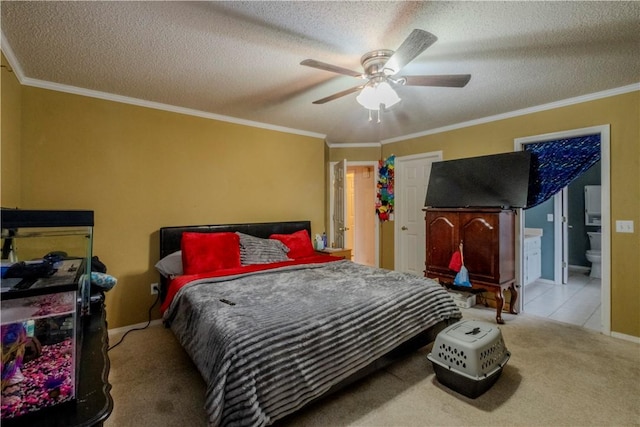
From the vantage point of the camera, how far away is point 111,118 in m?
3.00

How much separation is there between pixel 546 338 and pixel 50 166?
4999 millimetres

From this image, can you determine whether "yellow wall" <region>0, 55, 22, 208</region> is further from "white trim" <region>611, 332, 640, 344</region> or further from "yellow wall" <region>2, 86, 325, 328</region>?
"white trim" <region>611, 332, 640, 344</region>

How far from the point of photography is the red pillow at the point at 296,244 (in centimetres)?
369

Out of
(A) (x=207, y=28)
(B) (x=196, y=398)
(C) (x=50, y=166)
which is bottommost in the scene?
(B) (x=196, y=398)

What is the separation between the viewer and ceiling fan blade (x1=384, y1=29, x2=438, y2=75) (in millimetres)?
1566

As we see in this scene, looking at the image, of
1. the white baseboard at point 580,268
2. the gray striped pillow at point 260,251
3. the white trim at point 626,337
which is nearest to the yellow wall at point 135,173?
the gray striped pillow at point 260,251

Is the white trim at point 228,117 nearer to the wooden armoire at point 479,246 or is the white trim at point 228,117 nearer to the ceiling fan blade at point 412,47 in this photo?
the wooden armoire at point 479,246

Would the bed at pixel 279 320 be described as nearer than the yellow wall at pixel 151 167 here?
Yes

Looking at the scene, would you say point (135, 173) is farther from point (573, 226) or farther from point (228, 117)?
point (573, 226)

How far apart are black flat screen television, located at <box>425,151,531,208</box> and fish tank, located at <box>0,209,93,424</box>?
375 cm

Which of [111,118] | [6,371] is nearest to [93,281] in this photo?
[6,371]

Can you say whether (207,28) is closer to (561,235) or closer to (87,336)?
(87,336)

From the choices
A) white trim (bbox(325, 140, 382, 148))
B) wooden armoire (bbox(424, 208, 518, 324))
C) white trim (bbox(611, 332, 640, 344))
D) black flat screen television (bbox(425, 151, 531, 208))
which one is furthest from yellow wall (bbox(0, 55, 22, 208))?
white trim (bbox(611, 332, 640, 344))

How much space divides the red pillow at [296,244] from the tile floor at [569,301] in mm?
2811
